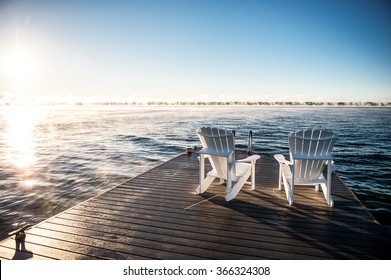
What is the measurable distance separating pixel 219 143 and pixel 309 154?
1.40 meters

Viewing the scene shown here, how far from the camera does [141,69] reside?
56.8 ft

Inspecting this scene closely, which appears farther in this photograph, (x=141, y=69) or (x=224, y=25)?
(x=141, y=69)

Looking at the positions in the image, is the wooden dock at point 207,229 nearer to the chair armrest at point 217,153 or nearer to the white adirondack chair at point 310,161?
the white adirondack chair at point 310,161

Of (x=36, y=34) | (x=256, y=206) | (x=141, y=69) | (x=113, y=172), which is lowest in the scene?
(x=113, y=172)

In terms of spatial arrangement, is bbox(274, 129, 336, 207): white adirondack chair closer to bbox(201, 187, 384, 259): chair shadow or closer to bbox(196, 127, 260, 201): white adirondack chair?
bbox(201, 187, 384, 259): chair shadow

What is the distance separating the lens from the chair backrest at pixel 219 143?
3.89m

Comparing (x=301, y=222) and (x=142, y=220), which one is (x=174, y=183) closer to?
(x=142, y=220)

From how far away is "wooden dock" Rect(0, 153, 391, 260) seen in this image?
8.03ft

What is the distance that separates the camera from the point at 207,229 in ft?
9.63

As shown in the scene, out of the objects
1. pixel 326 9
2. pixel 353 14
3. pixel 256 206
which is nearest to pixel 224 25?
pixel 326 9

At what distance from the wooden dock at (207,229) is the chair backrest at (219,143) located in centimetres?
48

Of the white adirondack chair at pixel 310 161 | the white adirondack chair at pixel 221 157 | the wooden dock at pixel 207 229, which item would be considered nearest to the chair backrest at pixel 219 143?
the white adirondack chair at pixel 221 157

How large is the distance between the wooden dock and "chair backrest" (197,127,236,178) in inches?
18.7
